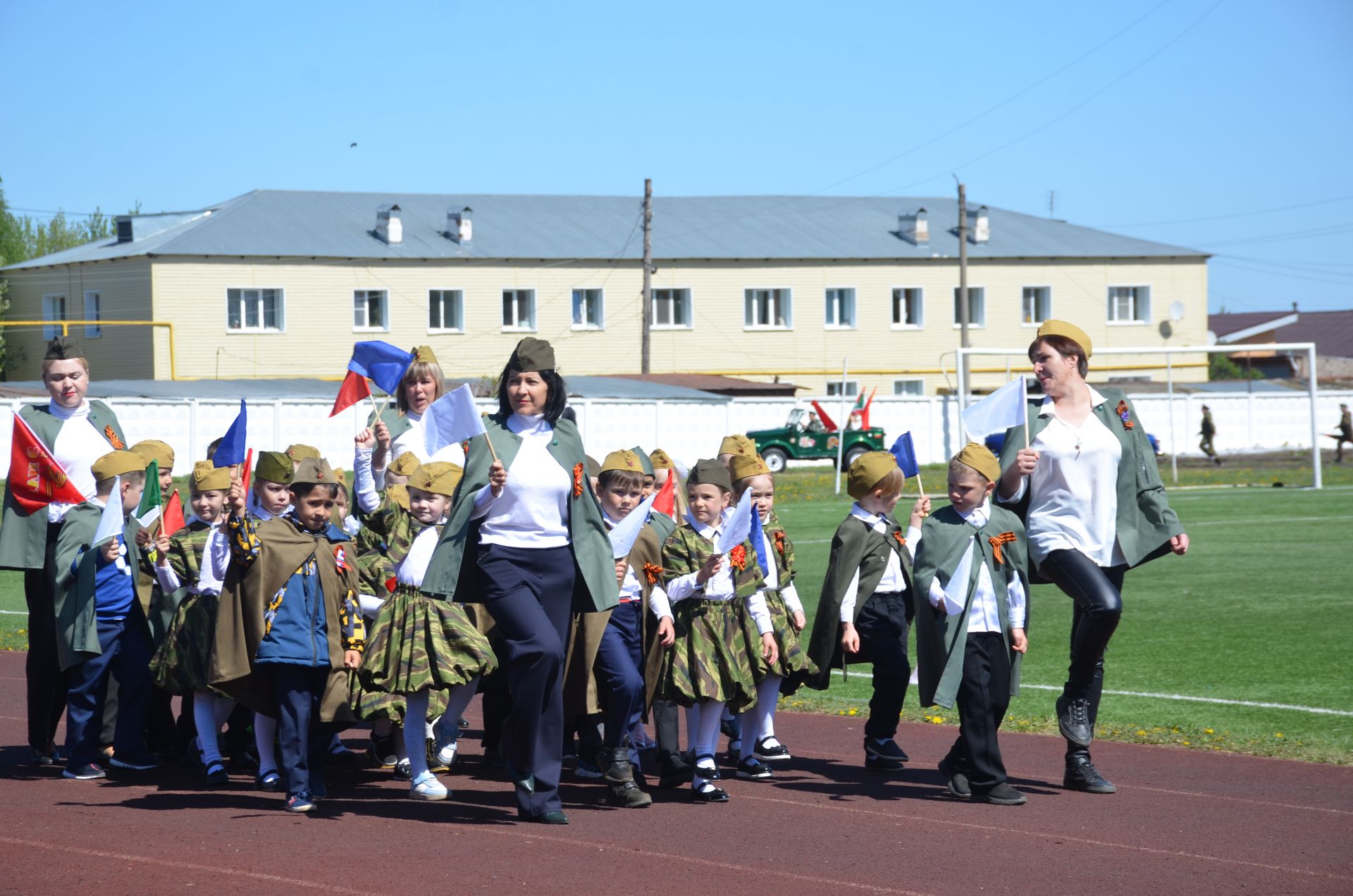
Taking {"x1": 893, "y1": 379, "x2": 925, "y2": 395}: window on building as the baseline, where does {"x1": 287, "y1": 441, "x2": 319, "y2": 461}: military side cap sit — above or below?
below

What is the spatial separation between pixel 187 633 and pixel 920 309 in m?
53.3

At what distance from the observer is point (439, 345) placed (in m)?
53.8

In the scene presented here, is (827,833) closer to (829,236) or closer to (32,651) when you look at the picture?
(32,651)

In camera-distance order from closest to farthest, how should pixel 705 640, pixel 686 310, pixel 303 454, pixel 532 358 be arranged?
pixel 532 358
pixel 705 640
pixel 303 454
pixel 686 310

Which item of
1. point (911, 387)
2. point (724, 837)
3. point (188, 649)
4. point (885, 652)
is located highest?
point (911, 387)

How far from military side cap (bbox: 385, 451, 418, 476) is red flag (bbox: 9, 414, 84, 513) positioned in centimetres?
157

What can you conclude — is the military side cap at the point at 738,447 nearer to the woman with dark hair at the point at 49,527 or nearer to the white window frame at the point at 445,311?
the woman with dark hair at the point at 49,527

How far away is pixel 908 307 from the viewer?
59.2 meters

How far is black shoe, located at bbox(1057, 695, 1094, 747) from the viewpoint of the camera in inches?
282

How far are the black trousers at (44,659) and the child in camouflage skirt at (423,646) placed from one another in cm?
175

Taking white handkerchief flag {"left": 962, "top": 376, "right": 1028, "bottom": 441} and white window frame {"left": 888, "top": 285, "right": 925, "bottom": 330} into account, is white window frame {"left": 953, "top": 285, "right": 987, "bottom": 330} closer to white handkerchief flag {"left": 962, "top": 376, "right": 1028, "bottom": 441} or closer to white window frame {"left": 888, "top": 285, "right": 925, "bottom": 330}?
white window frame {"left": 888, "top": 285, "right": 925, "bottom": 330}

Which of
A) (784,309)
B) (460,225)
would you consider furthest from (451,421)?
(784,309)

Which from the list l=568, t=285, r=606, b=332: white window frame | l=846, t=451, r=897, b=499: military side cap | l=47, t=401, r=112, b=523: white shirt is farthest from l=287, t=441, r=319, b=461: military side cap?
l=568, t=285, r=606, b=332: white window frame

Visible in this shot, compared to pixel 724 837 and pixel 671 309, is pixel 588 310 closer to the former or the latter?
pixel 671 309
